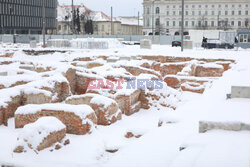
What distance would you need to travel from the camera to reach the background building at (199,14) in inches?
3713

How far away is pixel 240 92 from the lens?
7715mm

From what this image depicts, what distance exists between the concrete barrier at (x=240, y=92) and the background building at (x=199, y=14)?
86650 mm

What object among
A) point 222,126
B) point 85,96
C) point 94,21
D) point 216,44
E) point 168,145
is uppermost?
point 94,21

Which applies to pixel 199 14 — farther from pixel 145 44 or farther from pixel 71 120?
pixel 71 120

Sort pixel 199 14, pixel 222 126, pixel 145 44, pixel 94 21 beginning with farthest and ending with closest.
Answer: pixel 199 14 → pixel 94 21 → pixel 145 44 → pixel 222 126

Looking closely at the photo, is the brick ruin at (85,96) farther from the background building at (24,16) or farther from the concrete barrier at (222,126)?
the background building at (24,16)

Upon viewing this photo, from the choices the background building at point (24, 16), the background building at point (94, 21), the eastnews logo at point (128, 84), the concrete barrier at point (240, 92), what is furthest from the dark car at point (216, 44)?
the background building at point (94, 21)

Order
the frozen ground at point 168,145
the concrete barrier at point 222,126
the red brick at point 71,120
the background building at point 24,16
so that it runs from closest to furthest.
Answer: the frozen ground at point 168,145
the concrete barrier at point 222,126
the red brick at point 71,120
the background building at point 24,16

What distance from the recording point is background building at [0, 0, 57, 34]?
224 feet

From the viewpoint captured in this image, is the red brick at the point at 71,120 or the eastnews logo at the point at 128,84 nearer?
the red brick at the point at 71,120

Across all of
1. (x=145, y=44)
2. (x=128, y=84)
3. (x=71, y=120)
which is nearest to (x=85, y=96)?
(x=71, y=120)

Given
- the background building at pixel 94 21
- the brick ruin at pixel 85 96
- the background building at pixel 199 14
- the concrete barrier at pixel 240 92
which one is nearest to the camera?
the concrete barrier at pixel 240 92

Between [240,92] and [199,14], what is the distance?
3650 inches

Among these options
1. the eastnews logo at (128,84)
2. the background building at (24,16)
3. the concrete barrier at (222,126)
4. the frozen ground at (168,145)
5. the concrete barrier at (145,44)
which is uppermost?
the background building at (24,16)
